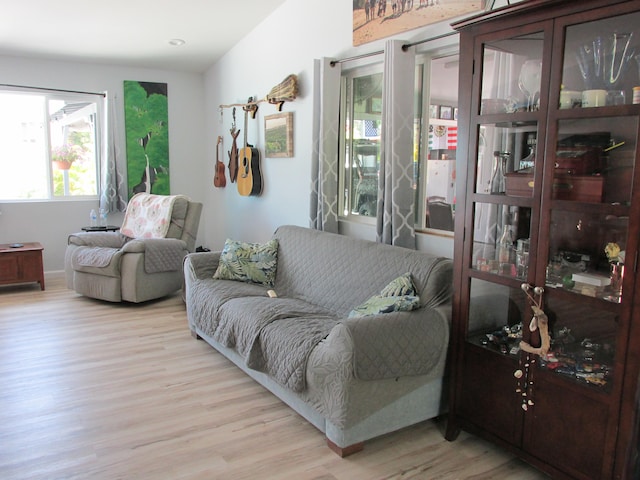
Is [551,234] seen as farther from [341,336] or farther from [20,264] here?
[20,264]

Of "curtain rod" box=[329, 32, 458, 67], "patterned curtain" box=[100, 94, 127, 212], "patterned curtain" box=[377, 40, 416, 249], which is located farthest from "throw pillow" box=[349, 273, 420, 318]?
"patterned curtain" box=[100, 94, 127, 212]

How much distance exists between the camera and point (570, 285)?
6.24ft

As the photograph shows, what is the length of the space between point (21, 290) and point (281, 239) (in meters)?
2.89

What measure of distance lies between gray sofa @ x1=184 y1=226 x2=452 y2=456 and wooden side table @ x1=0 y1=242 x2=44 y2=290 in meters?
2.30

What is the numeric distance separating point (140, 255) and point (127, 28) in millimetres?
2003

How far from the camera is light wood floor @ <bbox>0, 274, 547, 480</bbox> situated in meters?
2.13

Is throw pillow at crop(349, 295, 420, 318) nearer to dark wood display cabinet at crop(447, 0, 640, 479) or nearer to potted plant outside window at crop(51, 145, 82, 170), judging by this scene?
dark wood display cabinet at crop(447, 0, 640, 479)

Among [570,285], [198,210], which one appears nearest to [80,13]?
[198,210]

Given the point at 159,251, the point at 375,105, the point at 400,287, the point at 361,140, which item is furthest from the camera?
the point at 159,251

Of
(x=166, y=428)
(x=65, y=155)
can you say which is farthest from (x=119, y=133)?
(x=166, y=428)

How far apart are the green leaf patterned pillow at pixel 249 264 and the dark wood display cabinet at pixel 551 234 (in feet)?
5.38

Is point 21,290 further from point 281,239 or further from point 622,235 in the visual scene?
point 622,235

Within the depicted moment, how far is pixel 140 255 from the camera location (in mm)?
4367

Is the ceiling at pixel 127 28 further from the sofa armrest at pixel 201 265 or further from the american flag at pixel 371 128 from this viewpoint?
the sofa armrest at pixel 201 265
